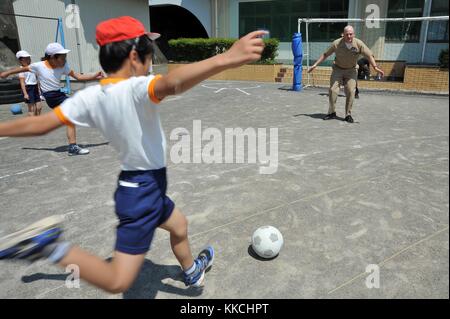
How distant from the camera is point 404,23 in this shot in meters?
16.8

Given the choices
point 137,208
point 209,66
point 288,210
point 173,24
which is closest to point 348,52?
point 288,210

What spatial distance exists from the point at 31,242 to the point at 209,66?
4.04ft

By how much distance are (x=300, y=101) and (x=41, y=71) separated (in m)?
7.27

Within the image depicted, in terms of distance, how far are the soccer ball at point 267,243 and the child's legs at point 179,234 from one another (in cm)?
65

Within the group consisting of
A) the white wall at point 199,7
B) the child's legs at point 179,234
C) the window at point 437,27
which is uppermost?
the white wall at point 199,7

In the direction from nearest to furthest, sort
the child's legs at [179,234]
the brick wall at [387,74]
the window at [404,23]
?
1. the child's legs at [179,234]
2. the brick wall at [387,74]
3. the window at [404,23]

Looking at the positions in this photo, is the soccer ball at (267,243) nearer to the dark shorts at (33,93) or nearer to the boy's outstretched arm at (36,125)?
the boy's outstretched arm at (36,125)

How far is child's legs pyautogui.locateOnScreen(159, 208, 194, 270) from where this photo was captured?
234 cm

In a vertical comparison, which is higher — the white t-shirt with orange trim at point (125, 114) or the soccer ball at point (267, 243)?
the white t-shirt with orange trim at point (125, 114)

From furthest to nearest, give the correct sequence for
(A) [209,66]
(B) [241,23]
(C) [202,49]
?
1. (B) [241,23]
2. (C) [202,49]
3. (A) [209,66]

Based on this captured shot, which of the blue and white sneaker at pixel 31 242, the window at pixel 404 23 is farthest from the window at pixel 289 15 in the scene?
the blue and white sneaker at pixel 31 242

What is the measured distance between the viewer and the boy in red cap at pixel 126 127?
175cm

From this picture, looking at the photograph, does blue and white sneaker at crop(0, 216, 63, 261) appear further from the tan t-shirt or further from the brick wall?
the brick wall

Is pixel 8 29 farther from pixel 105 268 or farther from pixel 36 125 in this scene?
pixel 105 268
